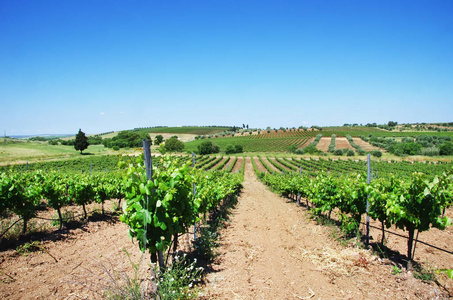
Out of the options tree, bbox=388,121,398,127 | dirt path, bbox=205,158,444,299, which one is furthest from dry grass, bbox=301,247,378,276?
tree, bbox=388,121,398,127

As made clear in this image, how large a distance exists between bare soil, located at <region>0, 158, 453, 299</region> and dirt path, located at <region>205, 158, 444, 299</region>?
15mm

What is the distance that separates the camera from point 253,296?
137 inches

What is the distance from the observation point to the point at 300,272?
4344 mm

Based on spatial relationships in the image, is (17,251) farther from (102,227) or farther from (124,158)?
(124,158)

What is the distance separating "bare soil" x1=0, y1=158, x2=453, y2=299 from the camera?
3611 millimetres

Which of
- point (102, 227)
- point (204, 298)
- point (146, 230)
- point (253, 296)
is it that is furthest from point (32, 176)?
point (253, 296)

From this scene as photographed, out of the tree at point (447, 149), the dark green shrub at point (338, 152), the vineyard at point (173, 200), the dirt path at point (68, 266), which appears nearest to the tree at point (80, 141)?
the vineyard at point (173, 200)

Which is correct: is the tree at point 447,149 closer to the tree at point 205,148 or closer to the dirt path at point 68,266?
the tree at point 205,148

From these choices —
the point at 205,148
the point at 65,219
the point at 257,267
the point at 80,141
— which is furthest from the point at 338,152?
the point at 80,141

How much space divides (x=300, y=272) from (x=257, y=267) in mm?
818

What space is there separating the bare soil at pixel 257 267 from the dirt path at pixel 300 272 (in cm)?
1

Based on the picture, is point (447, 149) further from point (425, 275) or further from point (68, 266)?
point (68, 266)

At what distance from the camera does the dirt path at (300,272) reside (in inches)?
142

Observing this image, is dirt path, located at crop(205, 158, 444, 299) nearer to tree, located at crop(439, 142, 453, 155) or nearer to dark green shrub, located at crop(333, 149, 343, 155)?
dark green shrub, located at crop(333, 149, 343, 155)
